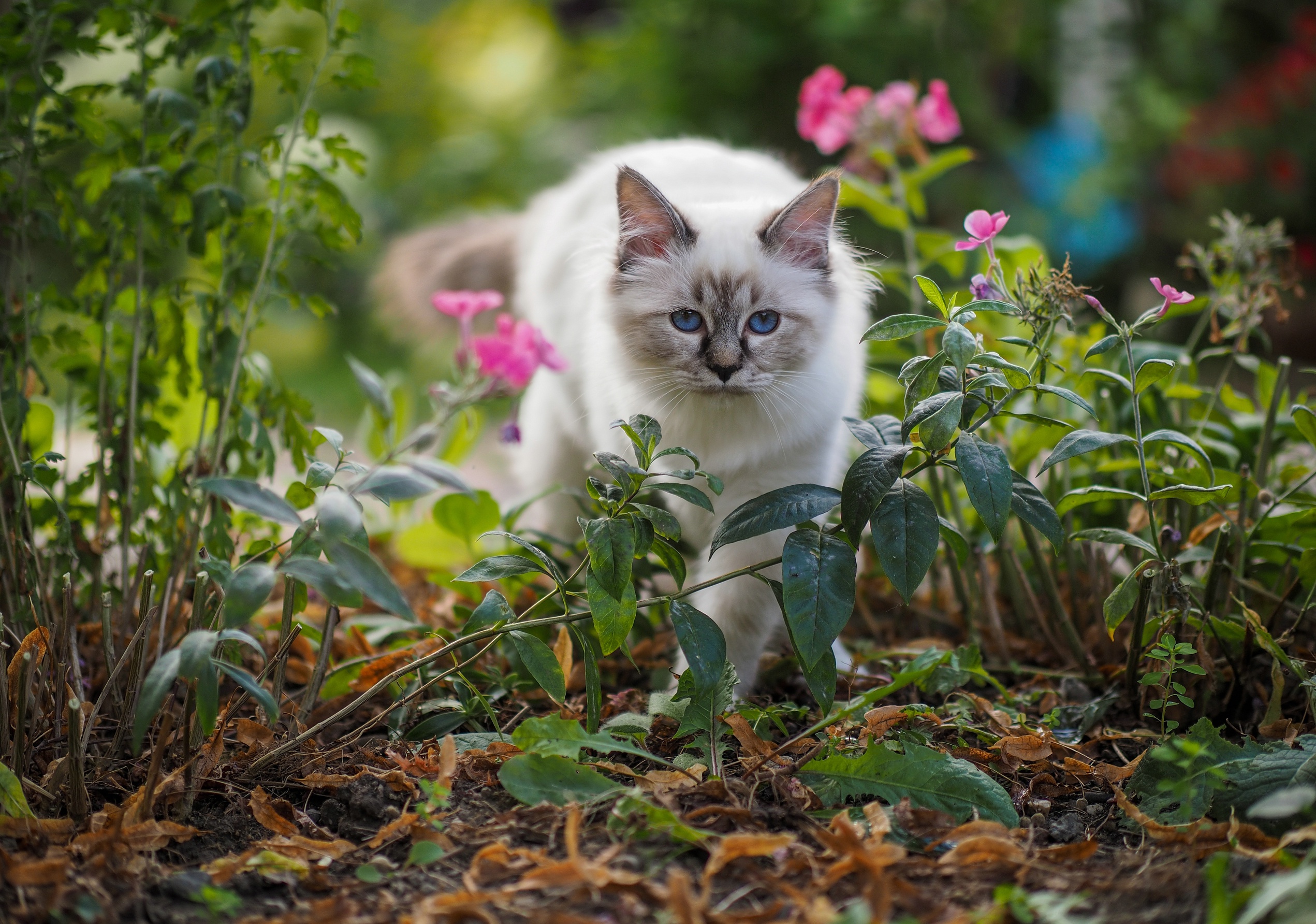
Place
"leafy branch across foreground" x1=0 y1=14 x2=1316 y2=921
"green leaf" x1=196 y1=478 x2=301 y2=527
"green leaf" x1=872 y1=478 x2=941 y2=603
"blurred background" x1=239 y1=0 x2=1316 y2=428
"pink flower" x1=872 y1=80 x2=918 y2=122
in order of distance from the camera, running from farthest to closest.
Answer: "blurred background" x1=239 y1=0 x2=1316 y2=428
"pink flower" x1=872 y1=80 x2=918 y2=122
"green leaf" x1=872 y1=478 x2=941 y2=603
"leafy branch across foreground" x1=0 y1=14 x2=1316 y2=921
"green leaf" x1=196 y1=478 x2=301 y2=527

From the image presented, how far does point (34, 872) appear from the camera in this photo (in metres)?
1.28

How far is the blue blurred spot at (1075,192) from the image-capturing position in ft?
17.3

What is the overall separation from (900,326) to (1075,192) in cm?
425

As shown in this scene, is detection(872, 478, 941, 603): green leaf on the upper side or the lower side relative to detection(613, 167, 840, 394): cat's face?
lower

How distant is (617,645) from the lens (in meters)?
1.59

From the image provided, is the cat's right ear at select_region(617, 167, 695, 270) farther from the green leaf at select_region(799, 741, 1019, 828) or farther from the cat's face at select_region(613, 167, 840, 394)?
the green leaf at select_region(799, 741, 1019, 828)

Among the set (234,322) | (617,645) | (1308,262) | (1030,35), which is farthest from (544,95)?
(617,645)

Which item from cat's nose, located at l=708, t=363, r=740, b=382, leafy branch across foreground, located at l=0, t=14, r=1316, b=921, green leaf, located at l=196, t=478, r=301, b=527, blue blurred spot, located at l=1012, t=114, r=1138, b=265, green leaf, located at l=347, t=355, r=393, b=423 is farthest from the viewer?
blue blurred spot, located at l=1012, t=114, r=1138, b=265

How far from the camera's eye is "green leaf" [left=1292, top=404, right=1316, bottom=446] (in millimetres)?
1742

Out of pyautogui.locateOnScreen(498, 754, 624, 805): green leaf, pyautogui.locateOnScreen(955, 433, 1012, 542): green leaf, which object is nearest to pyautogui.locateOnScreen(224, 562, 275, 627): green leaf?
pyautogui.locateOnScreen(498, 754, 624, 805): green leaf

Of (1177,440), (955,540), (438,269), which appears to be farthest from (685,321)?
(438,269)

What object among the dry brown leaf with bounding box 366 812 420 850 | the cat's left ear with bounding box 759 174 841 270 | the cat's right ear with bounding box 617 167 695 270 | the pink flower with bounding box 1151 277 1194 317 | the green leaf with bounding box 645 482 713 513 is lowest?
the dry brown leaf with bounding box 366 812 420 850

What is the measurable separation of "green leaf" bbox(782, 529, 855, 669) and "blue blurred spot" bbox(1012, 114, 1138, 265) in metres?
4.30

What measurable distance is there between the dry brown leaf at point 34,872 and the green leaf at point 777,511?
0.97 meters
